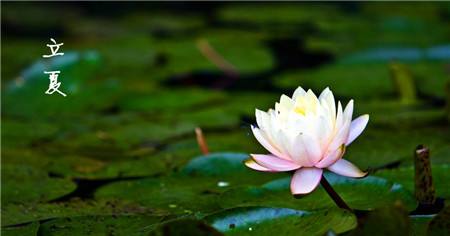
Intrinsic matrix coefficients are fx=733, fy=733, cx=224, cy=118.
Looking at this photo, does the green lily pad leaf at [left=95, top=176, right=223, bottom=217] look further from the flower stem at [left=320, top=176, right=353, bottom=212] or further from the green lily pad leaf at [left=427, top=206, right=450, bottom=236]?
the green lily pad leaf at [left=427, top=206, right=450, bottom=236]

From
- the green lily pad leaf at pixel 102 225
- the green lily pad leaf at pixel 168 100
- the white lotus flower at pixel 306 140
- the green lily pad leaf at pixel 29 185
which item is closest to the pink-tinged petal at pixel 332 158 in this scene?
the white lotus flower at pixel 306 140

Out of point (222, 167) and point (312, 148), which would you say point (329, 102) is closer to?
point (312, 148)

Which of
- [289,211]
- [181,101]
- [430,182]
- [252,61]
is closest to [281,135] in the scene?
[289,211]

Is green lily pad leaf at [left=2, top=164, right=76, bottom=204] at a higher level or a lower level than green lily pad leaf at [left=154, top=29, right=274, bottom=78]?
lower

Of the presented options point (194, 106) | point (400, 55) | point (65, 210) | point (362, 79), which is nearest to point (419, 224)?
point (65, 210)

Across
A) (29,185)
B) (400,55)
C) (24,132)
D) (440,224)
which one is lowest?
(440,224)

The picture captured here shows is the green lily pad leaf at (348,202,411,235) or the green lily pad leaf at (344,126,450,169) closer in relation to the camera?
the green lily pad leaf at (348,202,411,235)

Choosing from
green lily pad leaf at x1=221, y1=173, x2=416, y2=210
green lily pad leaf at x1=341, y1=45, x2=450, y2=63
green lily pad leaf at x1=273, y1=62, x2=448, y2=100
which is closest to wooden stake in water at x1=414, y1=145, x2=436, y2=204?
green lily pad leaf at x1=221, y1=173, x2=416, y2=210
